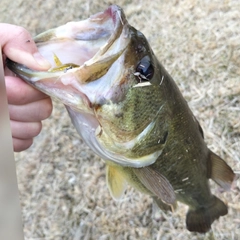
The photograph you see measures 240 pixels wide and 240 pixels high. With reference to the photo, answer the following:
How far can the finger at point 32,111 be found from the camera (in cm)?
65

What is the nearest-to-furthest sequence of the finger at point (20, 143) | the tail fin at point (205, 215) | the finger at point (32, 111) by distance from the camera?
the finger at point (32, 111) → the finger at point (20, 143) → the tail fin at point (205, 215)

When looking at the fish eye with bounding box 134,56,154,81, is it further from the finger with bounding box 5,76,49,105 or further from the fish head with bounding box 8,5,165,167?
the finger with bounding box 5,76,49,105

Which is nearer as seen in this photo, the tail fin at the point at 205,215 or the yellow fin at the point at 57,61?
the yellow fin at the point at 57,61

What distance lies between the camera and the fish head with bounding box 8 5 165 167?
56 centimetres

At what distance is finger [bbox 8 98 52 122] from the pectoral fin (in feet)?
0.59

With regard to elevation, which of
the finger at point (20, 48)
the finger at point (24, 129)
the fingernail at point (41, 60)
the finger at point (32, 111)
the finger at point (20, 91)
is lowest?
the finger at point (24, 129)

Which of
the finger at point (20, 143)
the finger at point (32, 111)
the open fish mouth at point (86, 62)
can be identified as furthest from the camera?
the finger at point (20, 143)

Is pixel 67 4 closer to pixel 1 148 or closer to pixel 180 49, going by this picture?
pixel 180 49

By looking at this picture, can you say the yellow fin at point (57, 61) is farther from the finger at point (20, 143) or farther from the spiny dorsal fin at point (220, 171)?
the spiny dorsal fin at point (220, 171)

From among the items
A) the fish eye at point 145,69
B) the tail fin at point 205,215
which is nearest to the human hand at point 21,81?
the fish eye at point 145,69

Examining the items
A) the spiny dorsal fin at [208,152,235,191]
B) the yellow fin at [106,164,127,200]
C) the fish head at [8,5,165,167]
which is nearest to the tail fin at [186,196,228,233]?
the spiny dorsal fin at [208,152,235,191]

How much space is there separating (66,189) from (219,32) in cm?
80

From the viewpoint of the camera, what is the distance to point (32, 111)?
0.67 metres

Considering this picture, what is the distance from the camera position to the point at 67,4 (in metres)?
1.92
